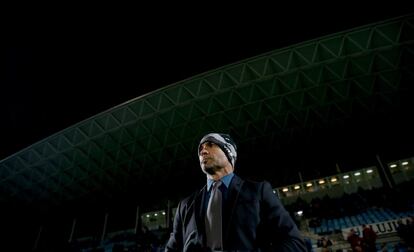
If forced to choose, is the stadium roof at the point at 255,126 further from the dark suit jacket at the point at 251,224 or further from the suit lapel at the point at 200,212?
the dark suit jacket at the point at 251,224

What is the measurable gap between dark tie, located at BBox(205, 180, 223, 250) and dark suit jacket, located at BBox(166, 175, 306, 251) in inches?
1.5

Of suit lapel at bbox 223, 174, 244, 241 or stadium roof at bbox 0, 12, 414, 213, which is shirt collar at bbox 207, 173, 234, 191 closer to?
suit lapel at bbox 223, 174, 244, 241

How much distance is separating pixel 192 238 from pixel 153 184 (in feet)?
101

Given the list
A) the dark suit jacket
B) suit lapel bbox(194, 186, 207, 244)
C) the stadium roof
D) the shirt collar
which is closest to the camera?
the dark suit jacket

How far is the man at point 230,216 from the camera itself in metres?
1.67

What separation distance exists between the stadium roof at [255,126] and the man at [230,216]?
22.4m

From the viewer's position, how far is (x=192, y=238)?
1.86 metres

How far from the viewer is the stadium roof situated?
2302cm

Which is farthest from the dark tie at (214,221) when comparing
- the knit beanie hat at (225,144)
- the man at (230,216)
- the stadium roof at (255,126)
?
the stadium roof at (255,126)

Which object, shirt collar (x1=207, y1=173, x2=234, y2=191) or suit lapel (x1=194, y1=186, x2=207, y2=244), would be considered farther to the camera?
shirt collar (x1=207, y1=173, x2=234, y2=191)

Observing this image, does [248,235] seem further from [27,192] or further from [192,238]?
[27,192]

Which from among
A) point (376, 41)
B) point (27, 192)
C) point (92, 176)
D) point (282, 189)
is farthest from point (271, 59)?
point (27, 192)

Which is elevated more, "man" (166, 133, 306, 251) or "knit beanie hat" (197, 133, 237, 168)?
"knit beanie hat" (197, 133, 237, 168)

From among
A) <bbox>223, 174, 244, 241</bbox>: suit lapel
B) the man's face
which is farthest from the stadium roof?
<bbox>223, 174, 244, 241</bbox>: suit lapel
